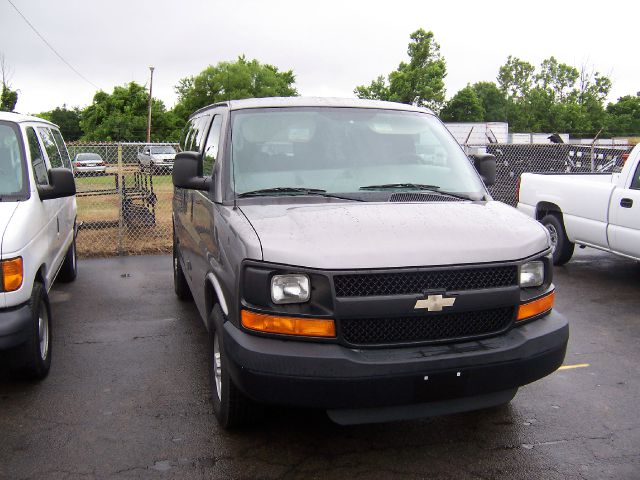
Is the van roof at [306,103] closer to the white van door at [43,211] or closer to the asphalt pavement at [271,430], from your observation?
the white van door at [43,211]

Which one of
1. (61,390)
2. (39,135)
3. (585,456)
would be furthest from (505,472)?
(39,135)

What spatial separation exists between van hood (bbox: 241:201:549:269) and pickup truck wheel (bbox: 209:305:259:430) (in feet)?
2.22

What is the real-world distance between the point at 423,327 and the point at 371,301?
342 millimetres

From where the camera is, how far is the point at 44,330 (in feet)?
15.8

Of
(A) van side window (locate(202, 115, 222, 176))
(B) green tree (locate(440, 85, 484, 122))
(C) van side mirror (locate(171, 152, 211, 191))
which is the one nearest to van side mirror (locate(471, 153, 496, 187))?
(A) van side window (locate(202, 115, 222, 176))

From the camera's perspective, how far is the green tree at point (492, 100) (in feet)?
330

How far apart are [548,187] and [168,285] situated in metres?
5.56

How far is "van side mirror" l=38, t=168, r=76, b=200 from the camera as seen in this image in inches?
197

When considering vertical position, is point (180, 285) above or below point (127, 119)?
below

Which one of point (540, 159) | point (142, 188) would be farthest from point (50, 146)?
point (540, 159)

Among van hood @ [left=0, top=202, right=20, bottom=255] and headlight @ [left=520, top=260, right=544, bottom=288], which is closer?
headlight @ [left=520, top=260, right=544, bottom=288]

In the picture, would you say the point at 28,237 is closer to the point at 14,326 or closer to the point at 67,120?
the point at 14,326

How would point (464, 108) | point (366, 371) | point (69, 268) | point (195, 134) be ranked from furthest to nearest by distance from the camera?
point (464, 108)
point (69, 268)
point (195, 134)
point (366, 371)

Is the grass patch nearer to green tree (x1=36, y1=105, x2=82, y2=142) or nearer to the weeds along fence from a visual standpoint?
the weeds along fence
